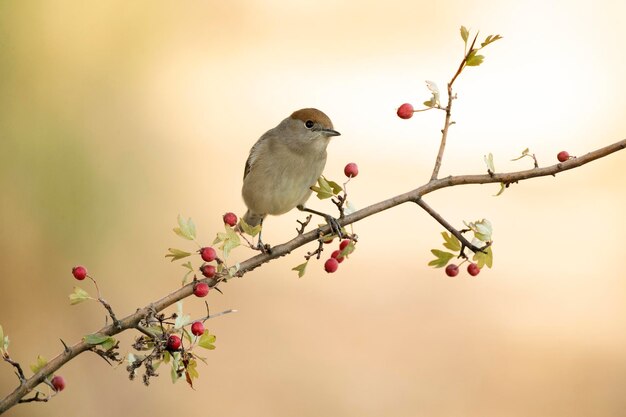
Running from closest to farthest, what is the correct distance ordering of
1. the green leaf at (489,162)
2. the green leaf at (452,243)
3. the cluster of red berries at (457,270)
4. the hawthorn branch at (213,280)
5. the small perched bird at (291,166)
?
the hawthorn branch at (213,280) → the green leaf at (489,162) → the green leaf at (452,243) → the cluster of red berries at (457,270) → the small perched bird at (291,166)

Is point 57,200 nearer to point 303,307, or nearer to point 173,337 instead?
Result: point 303,307

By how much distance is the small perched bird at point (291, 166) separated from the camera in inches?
150

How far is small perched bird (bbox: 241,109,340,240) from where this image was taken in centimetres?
381

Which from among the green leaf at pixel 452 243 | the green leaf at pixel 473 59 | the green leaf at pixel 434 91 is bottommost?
the green leaf at pixel 452 243

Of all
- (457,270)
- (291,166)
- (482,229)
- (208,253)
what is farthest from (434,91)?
(291,166)

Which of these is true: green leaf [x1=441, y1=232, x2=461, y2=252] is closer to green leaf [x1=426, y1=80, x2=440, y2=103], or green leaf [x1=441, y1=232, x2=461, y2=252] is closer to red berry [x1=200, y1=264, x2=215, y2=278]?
green leaf [x1=426, y1=80, x2=440, y2=103]

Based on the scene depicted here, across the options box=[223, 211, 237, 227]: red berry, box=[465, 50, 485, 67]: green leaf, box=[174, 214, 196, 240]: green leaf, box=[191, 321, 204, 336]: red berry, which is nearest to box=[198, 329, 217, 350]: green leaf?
box=[191, 321, 204, 336]: red berry

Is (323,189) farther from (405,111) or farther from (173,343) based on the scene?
(173,343)

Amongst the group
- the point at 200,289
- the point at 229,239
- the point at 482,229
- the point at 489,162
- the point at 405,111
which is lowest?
the point at 200,289

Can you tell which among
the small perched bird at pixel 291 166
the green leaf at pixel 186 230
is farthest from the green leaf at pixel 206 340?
the small perched bird at pixel 291 166

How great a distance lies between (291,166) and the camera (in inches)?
152

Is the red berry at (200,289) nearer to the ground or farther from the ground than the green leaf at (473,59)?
nearer to the ground

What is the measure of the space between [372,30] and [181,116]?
6.49 ft

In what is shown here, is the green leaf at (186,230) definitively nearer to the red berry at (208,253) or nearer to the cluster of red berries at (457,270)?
the red berry at (208,253)
